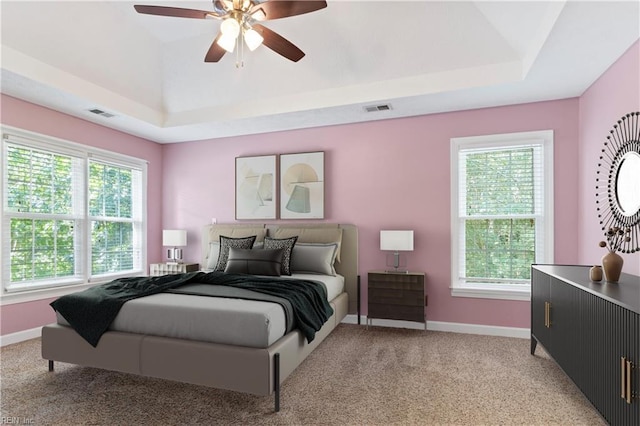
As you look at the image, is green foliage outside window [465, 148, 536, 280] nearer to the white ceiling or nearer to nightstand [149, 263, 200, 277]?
the white ceiling

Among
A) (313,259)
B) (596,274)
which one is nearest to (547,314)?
(596,274)

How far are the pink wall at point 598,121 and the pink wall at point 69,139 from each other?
5532 mm

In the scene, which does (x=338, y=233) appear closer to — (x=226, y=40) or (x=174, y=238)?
(x=174, y=238)

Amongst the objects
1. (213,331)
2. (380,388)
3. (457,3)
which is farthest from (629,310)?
(457,3)

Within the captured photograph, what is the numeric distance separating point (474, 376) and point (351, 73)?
3080 mm

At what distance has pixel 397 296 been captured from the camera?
13.1 feet

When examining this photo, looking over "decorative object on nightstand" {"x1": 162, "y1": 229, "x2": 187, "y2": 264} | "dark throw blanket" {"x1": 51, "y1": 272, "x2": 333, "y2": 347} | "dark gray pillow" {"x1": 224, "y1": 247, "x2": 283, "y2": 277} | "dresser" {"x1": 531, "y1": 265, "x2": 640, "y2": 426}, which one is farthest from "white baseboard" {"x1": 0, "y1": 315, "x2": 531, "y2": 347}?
"decorative object on nightstand" {"x1": 162, "y1": 229, "x2": 187, "y2": 264}

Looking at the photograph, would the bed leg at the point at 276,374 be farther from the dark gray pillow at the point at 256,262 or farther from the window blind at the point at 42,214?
the window blind at the point at 42,214

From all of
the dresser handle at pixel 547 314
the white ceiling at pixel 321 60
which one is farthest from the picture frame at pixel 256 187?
the dresser handle at pixel 547 314

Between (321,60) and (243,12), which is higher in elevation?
(321,60)

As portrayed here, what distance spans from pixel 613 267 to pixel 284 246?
9.86ft

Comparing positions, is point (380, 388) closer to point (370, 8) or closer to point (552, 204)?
point (552, 204)

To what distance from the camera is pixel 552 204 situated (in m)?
3.78

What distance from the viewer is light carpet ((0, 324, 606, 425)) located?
2.23m
